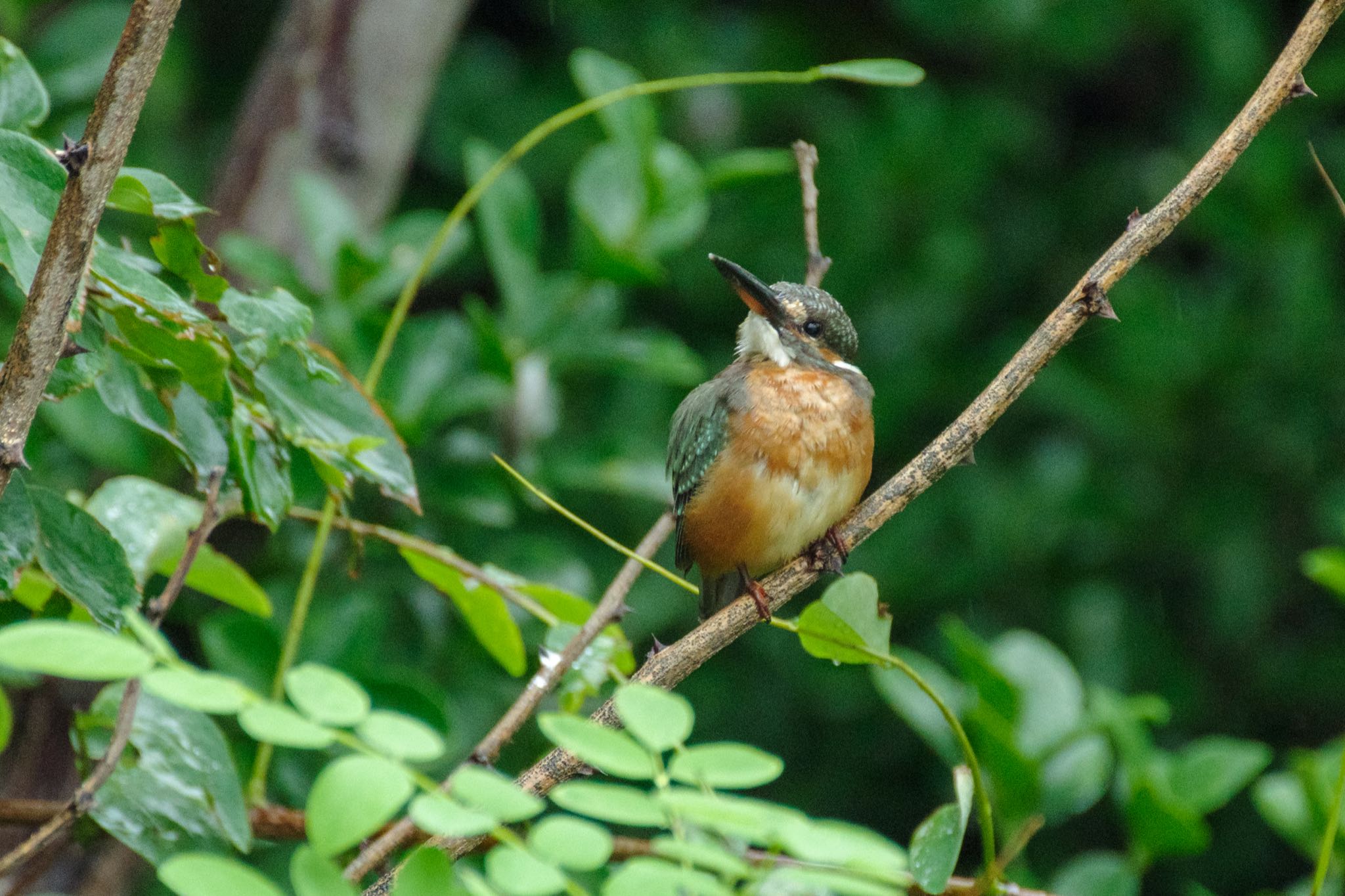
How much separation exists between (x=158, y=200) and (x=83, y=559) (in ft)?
1.29

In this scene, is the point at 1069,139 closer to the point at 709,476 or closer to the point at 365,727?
the point at 709,476

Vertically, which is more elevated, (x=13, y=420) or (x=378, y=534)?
(x=13, y=420)

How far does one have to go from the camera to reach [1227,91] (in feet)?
14.6

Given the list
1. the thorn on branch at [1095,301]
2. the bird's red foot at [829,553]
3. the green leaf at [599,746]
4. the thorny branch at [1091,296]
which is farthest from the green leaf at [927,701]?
the green leaf at [599,746]

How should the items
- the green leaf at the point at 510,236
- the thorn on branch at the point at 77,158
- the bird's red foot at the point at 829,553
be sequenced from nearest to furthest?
the thorn on branch at the point at 77,158 < the bird's red foot at the point at 829,553 < the green leaf at the point at 510,236

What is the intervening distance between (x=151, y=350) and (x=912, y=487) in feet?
2.86

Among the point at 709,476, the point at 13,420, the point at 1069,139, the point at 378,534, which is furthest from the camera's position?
the point at 1069,139

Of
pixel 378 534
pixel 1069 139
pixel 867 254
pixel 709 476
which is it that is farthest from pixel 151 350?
pixel 1069 139

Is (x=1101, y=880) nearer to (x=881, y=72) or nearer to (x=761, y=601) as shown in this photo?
(x=761, y=601)

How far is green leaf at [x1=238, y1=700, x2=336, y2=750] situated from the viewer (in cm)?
90

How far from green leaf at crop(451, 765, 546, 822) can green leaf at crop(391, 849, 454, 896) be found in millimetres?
73

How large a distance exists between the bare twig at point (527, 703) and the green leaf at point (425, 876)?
0.59 meters

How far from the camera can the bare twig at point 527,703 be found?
1620 mm

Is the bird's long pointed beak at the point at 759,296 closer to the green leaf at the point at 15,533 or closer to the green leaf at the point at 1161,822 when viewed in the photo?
the green leaf at the point at 1161,822
